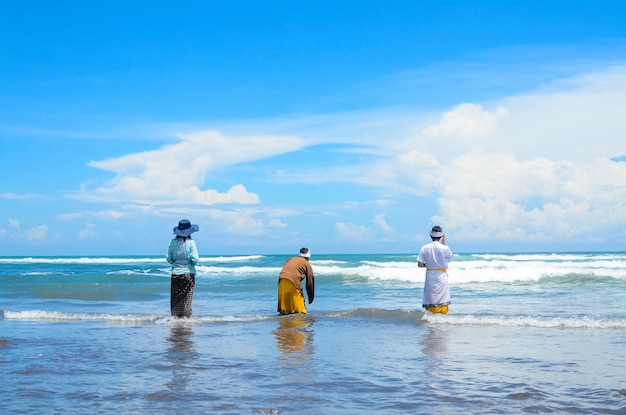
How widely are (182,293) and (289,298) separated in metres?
1.87

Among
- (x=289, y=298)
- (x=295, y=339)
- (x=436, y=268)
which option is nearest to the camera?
(x=295, y=339)

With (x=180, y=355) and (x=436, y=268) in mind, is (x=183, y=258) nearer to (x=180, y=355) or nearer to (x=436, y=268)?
(x=180, y=355)

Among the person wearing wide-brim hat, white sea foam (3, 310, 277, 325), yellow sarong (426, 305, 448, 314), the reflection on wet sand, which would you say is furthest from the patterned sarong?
yellow sarong (426, 305, 448, 314)

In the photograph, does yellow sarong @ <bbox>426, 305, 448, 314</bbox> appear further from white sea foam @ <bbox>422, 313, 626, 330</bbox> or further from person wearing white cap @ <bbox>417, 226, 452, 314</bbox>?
white sea foam @ <bbox>422, 313, 626, 330</bbox>

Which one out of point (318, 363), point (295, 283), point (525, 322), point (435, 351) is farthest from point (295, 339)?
point (525, 322)

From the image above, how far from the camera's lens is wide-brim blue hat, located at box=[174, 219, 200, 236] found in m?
10.1

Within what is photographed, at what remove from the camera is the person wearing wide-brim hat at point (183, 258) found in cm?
1011

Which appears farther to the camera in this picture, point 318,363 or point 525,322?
point 525,322

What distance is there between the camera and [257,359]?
682 centimetres

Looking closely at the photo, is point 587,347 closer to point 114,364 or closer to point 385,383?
point 385,383

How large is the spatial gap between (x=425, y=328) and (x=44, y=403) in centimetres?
618

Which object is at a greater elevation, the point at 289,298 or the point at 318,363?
the point at 289,298

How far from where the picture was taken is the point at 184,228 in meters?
10.1

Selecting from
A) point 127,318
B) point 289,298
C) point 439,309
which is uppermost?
point 289,298
